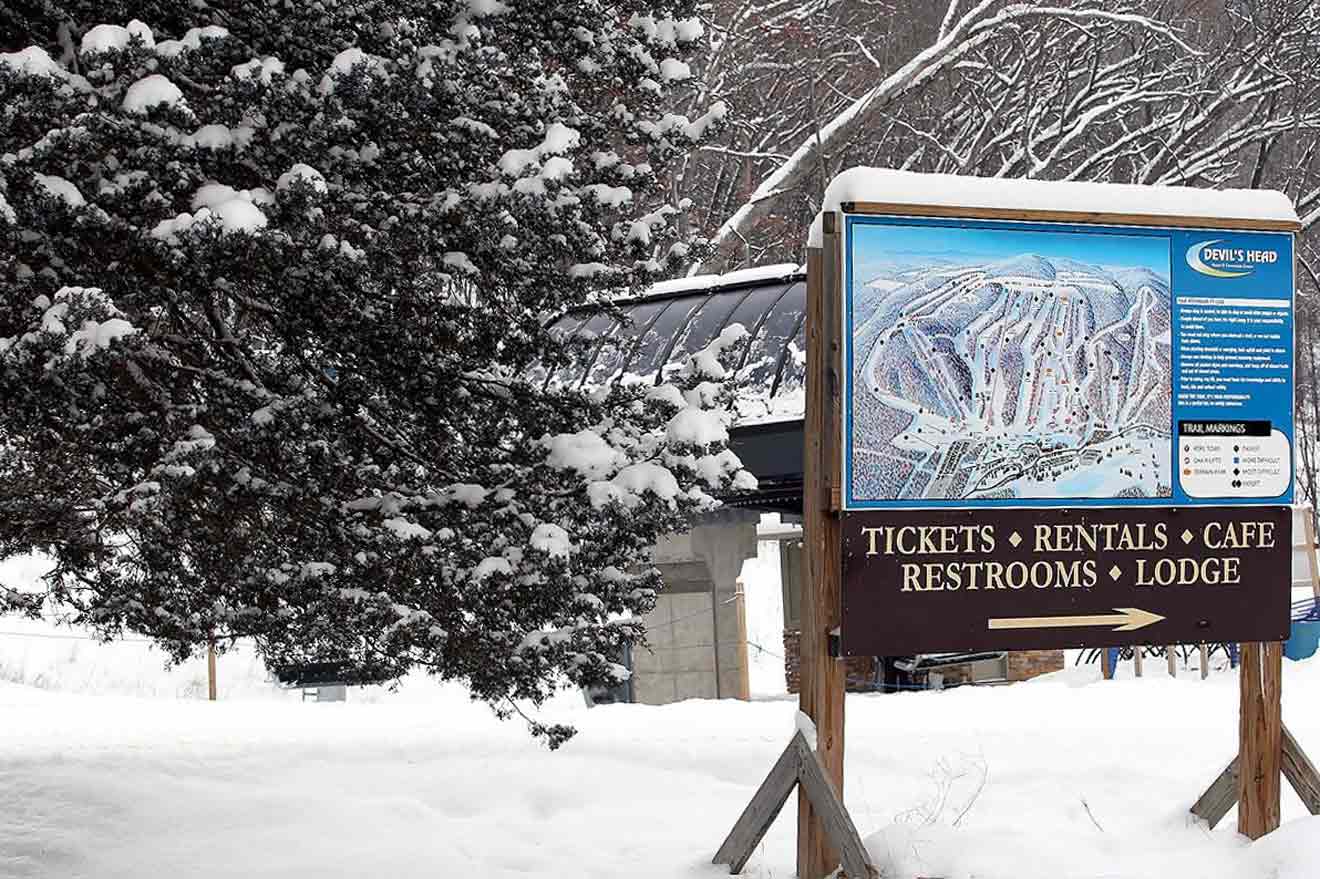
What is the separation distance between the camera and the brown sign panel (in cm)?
509

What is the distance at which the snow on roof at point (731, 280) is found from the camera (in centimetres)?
1097

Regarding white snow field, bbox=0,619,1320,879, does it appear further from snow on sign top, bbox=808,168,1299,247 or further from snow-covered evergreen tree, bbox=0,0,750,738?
snow on sign top, bbox=808,168,1299,247

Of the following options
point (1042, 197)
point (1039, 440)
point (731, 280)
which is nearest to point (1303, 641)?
Answer: point (731, 280)

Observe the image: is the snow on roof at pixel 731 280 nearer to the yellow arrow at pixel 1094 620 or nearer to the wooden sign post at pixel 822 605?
the wooden sign post at pixel 822 605

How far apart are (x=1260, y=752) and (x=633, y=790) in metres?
2.85

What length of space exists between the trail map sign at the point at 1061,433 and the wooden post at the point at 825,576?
0.15 feet

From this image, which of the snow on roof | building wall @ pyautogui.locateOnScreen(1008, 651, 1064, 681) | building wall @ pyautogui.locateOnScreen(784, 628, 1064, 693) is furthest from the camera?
building wall @ pyautogui.locateOnScreen(1008, 651, 1064, 681)

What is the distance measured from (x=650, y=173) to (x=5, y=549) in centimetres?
311

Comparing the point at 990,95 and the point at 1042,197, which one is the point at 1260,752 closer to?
the point at 1042,197

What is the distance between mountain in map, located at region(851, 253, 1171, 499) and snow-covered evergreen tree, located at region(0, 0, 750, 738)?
611 mm

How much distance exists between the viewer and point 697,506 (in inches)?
218

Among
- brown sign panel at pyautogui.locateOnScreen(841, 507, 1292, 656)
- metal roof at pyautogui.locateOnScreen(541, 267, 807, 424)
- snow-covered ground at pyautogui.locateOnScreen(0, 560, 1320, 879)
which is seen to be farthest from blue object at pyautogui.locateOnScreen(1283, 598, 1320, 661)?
brown sign panel at pyautogui.locateOnScreen(841, 507, 1292, 656)

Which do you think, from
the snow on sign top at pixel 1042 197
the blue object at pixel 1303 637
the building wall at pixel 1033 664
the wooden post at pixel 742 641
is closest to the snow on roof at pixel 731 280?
the wooden post at pixel 742 641

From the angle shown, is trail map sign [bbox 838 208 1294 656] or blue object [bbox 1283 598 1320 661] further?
blue object [bbox 1283 598 1320 661]
